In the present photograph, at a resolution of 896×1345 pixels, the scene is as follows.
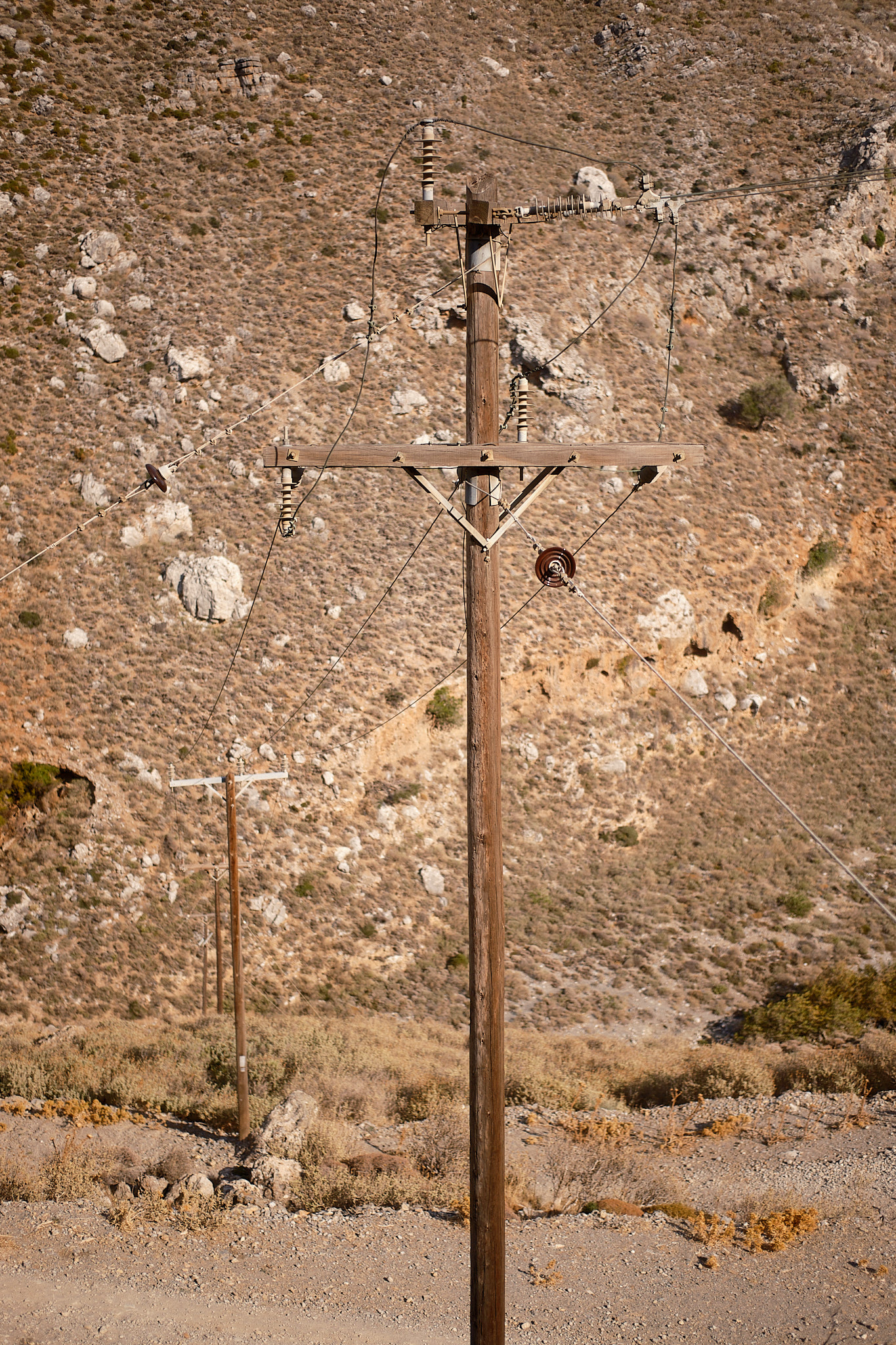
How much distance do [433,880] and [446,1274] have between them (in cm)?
1415

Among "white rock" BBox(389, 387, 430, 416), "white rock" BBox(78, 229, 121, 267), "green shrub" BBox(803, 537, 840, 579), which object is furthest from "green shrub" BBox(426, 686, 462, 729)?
"white rock" BBox(78, 229, 121, 267)

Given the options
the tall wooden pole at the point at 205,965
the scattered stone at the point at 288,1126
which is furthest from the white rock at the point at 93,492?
the scattered stone at the point at 288,1126

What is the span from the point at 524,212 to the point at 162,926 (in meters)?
20.5

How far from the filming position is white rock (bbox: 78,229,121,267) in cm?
3269

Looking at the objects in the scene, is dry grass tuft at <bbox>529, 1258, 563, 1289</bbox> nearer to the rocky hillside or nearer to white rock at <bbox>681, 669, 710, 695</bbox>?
the rocky hillside

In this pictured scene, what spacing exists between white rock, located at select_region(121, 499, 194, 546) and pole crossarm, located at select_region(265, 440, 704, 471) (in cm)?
2141

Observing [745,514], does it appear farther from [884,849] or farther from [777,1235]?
[777,1235]

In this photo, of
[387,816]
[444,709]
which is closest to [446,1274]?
[387,816]

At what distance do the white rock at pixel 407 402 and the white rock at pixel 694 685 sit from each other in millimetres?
12287

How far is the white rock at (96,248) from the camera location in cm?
3269

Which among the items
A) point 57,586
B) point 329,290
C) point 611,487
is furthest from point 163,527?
point 611,487

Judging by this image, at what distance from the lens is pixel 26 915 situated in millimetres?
24125

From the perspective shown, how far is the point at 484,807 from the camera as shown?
781 centimetres

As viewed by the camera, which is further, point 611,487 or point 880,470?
point 880,470
